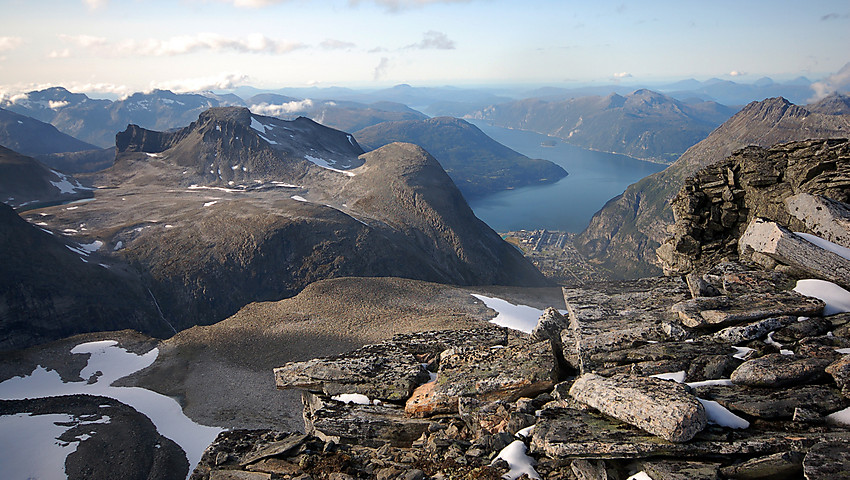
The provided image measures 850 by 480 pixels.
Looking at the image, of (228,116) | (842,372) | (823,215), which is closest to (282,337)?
(823,215)

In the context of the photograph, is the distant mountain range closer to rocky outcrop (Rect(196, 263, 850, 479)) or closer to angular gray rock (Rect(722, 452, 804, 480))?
rocky outcrop (Rect(196, 263, 850, 479))

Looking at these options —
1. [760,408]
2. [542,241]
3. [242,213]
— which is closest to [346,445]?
[760,408]

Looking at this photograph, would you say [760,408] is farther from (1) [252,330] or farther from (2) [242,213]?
(2) [242,213]

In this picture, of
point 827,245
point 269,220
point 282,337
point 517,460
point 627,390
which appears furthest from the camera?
point 269,220

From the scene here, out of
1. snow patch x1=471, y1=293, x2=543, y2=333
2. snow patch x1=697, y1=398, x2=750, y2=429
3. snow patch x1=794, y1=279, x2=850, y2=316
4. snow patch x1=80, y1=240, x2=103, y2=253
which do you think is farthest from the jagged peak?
snow patch x1=697, y1=398, x2=750, y2=429

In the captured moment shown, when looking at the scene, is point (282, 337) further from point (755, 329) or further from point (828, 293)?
point (828, 293)

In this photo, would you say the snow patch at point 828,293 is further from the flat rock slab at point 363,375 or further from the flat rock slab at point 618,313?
the flat rock slab at point 363,375
